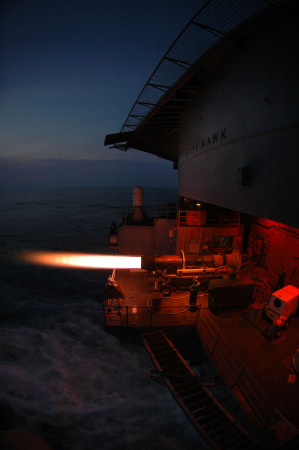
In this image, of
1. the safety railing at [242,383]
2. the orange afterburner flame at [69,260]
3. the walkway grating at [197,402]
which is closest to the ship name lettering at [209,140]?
the safety railing at [242,383]

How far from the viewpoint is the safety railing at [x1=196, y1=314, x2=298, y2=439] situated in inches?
226

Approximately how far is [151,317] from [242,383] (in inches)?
171

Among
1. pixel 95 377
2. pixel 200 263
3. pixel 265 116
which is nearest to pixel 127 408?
pixel 95 377

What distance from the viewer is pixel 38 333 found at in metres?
15.3

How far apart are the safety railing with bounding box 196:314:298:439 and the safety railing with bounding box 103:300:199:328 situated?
88 cm

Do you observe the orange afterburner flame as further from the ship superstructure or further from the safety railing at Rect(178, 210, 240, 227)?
the ship superstructure

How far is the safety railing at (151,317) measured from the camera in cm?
1036

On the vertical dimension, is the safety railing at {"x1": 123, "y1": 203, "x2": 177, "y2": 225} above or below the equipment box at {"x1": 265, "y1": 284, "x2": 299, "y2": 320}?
above

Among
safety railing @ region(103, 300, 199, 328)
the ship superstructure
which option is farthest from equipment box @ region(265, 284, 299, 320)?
safety railing @ region(103, 300, 199, 328)

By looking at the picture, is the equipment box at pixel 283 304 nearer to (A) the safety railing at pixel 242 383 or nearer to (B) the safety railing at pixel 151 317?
(A) the safety railing at pixel 242 383

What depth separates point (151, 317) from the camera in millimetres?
10109

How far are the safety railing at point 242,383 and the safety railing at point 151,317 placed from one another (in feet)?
2.89

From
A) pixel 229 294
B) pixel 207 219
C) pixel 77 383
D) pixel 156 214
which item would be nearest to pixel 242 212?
pixel 229 294

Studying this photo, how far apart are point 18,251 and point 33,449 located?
3391 cm
